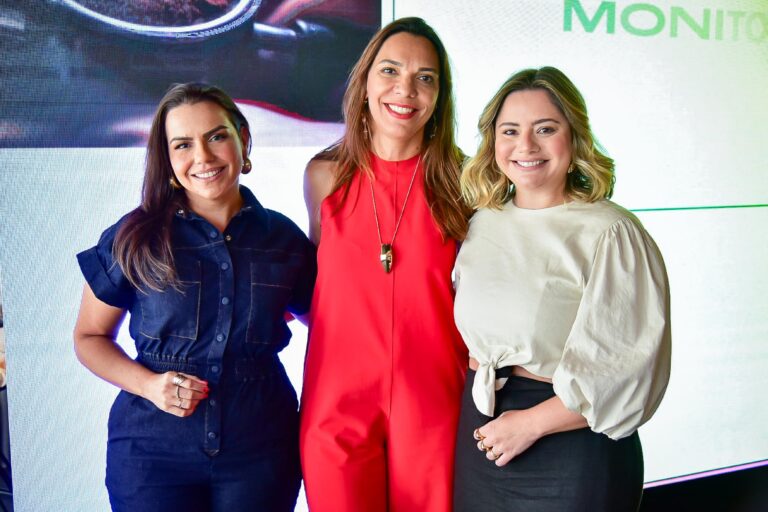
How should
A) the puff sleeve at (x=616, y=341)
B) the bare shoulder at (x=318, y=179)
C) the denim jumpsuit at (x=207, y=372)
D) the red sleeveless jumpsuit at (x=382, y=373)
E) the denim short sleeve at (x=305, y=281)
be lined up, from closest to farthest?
the puff sleeve at (x=616, y=341), the denim jumpsuit at (x=207, y=372), the red sleeveless jumpsuit at (x=382, y=373), the denim short sleeve at (x=305, y=281), the bare shoulder at (x=318, y=179)

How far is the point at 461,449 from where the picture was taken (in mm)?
1799

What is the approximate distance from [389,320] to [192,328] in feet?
1.66

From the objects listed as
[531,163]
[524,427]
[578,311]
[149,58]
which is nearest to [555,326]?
[578,311]

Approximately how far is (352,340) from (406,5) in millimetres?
1557

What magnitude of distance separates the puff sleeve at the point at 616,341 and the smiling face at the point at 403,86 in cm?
66

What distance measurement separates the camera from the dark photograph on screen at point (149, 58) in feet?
7.52

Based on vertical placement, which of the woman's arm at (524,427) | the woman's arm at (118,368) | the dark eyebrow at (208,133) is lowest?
the woman's arm at (524,427)

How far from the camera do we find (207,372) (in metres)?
1.72

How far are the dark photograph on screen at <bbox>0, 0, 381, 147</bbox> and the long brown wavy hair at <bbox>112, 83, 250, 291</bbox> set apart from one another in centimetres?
75

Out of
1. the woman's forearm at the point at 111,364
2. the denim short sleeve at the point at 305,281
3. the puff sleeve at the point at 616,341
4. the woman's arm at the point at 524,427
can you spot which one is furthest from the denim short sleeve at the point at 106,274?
the puff sleeve at the point at 616,341

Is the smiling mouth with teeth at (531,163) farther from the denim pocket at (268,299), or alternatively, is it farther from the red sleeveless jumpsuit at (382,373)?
the denim pocket at (268,299)

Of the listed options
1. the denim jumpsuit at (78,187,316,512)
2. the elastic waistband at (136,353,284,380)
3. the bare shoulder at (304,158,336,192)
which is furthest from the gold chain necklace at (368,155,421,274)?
the elastic waistband at (136,353,284,380)

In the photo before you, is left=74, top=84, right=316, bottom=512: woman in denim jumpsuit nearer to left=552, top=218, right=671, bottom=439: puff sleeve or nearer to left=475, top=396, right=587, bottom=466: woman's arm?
left=475, top=396, right=587, bottom=466: woman's arm

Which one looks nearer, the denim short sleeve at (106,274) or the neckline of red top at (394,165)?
the denim short sleeve at (106,274)
